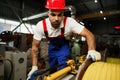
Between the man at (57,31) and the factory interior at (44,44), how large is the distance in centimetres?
23

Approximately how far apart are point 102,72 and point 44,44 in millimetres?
3894

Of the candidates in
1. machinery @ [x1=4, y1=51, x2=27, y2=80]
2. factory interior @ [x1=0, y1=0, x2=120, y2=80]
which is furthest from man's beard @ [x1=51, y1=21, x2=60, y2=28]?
machinery @ [x1=4, y1=51, x2=27, y2=80]

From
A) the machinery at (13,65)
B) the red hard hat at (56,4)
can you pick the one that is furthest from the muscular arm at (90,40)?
the machinery at (13,65)

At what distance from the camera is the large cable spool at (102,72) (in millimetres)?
1238

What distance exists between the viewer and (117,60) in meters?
3.03

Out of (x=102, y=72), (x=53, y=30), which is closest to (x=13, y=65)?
(x=53, y=30)


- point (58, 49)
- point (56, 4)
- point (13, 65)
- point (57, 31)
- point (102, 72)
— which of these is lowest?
point (13, 65)

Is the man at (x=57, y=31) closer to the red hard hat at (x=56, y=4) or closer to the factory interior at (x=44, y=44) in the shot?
the red hard hat at (x=56, y=4)

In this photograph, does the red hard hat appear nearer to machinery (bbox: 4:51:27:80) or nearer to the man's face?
the man's face

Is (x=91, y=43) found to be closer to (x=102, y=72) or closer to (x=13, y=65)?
(x=102, y=72)

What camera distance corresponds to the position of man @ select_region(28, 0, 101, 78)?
192 centimetres

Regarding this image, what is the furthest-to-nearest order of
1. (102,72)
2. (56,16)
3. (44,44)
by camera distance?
(44,44) < (56,16) < (102,72)

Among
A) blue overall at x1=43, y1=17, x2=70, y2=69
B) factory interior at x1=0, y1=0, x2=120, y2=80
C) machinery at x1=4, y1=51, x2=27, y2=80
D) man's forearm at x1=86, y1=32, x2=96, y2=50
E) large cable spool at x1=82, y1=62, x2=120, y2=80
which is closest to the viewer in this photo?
large cable spool at x1=82, y1=62, x2=120, y2=80

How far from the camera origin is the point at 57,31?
2059mm
